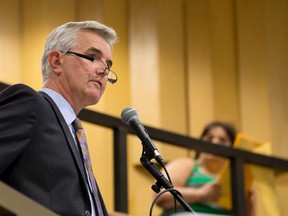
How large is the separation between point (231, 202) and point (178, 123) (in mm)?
1004

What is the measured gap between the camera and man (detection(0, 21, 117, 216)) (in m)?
1.89

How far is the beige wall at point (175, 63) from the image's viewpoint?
4.55 meters

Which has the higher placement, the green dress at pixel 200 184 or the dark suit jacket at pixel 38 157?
the dark suit jacket at pixel 38 157

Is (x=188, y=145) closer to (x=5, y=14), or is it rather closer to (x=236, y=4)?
(x=5, y=14)

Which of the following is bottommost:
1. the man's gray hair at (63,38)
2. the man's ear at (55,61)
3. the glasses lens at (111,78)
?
the glasses lens at (111,78)

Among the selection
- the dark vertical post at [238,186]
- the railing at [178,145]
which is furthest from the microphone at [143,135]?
the dark vertical post at [238,186]

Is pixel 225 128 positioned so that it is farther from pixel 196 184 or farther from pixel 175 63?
pixel 175 63

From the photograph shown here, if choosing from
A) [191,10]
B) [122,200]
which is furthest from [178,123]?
[122,200]

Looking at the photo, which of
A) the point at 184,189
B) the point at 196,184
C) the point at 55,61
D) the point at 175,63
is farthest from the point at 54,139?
the point at 175,63

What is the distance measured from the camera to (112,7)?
484 centimetres

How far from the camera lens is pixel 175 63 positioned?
16.3 ft

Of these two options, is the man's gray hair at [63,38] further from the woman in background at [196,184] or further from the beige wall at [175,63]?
Result: the beige wall at [175,63]

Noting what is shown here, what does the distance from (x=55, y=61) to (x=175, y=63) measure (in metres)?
2.81

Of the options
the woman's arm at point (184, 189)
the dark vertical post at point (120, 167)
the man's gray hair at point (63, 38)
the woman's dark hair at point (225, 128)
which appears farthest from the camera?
the woman's dark hair at point (225, 128)
